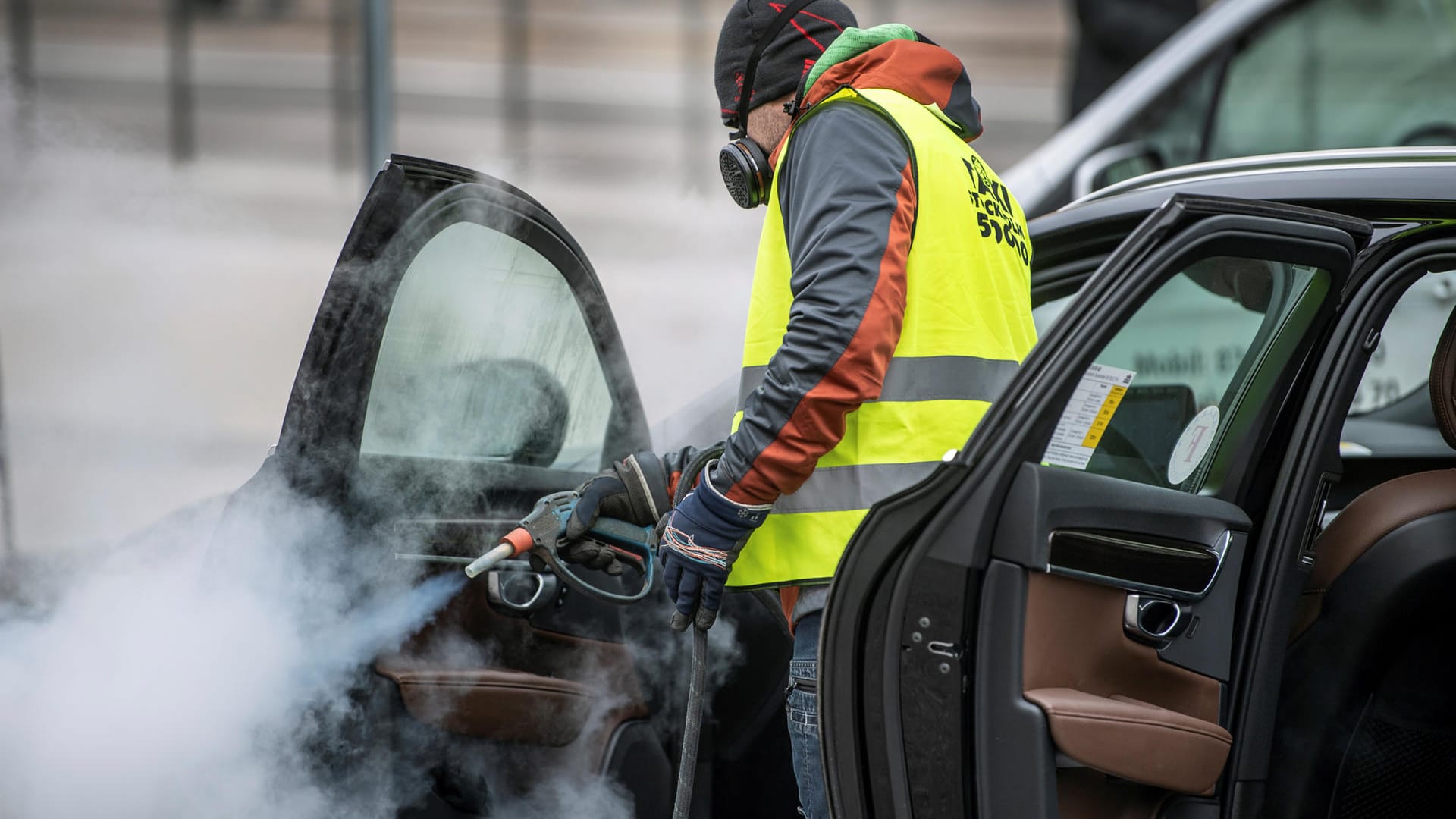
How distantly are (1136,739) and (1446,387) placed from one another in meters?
0.84

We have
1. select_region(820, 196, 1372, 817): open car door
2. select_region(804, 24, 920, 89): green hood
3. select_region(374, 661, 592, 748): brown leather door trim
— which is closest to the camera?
select_region(820, 196, 1372, 817): open car door

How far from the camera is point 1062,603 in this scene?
6.32 feet

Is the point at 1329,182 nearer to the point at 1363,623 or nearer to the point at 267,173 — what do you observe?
the point at 1363,623

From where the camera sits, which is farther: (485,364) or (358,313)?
(485,364)

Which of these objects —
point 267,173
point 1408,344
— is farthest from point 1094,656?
point 267,173

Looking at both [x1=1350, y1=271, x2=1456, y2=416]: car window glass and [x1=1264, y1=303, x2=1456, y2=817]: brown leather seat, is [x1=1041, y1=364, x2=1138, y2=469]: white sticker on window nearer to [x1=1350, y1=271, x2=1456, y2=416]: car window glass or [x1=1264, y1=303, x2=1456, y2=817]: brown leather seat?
[x1=1264, y1=303, x2=1456, y2=817]: brown leather seat

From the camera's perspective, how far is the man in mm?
1940

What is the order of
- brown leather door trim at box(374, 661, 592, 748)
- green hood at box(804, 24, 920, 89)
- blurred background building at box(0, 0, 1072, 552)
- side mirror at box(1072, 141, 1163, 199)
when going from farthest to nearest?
side mirror at box(1072, 141, 1163, 199) → blurred background building at box(0, 0, 1072, 552) → brown leather door trim at box(374, 661, 592, 748) → green hood at box(804, 24, 920, 89)

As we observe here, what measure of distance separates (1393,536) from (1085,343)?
→ 784mm

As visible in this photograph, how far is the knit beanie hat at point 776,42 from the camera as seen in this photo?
88.6 inches

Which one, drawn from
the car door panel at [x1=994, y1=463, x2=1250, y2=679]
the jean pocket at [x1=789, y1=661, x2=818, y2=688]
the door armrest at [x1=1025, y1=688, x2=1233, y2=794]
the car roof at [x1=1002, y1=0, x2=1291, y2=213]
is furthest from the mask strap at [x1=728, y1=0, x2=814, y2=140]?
the car roof at [x1=1002, y1=0, x2=1291, y2=213]

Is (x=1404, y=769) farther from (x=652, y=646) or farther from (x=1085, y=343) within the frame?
(x=652, y=646)

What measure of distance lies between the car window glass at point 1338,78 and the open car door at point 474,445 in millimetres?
4140

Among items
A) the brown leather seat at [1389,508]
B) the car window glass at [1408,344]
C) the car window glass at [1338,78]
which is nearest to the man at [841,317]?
the brown leather seat at [1389,508]
